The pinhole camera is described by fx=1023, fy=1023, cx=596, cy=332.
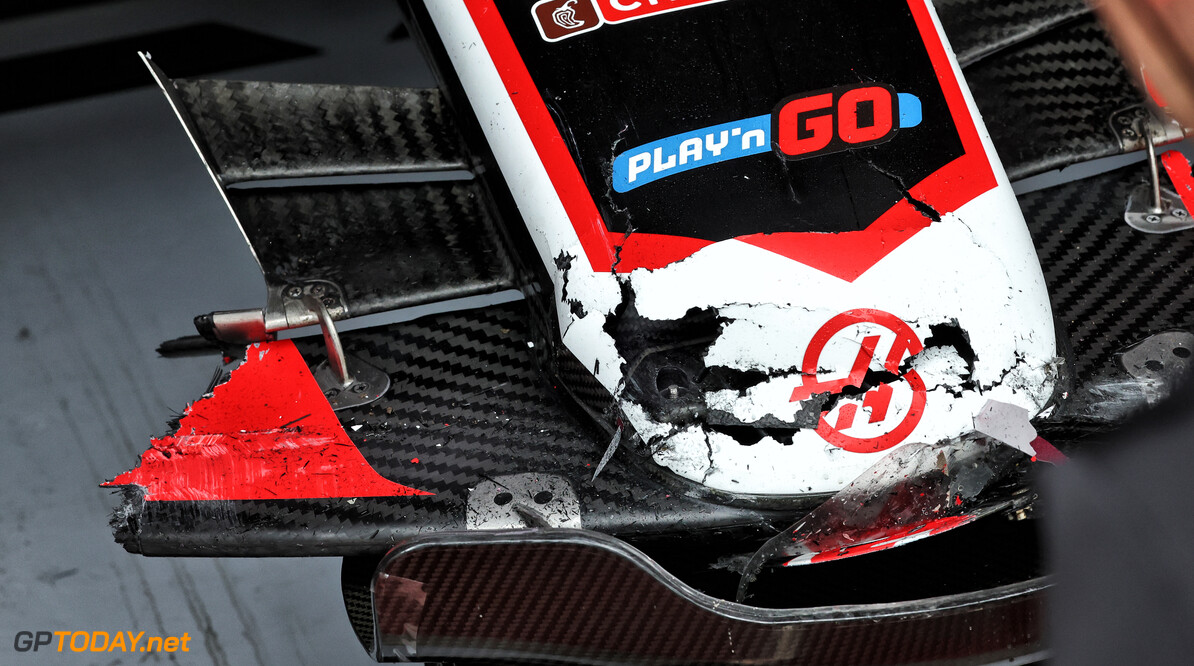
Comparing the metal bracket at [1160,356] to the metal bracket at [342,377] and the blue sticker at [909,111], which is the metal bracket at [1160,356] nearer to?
the blue sticker at [909,111]

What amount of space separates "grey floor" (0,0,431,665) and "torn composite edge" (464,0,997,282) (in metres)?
0.85

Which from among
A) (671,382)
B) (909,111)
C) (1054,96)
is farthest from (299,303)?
(1054,96)

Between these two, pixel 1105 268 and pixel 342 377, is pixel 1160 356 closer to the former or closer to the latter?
pixel 1105 268

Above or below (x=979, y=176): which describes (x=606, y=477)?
below

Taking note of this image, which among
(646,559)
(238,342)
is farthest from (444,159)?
(646,559)

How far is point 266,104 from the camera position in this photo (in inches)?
84.4

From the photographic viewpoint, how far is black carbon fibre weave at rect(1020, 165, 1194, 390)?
1769 mm

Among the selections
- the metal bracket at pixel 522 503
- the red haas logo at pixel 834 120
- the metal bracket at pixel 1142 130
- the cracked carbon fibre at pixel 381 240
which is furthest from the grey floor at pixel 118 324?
the metal bracket at pixel 1142 130

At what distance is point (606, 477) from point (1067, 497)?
78cm

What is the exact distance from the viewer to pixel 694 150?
167 centimetres

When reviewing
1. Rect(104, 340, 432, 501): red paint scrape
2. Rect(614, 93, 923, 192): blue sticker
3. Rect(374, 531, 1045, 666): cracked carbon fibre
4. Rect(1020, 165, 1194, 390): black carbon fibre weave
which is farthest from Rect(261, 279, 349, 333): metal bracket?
Rect(1020, 165, 1194, 390): black carbon fibre weave

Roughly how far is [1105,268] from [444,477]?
129 centimetres

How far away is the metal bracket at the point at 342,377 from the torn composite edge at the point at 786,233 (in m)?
0.47

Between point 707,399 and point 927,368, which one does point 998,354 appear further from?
point 707,399
